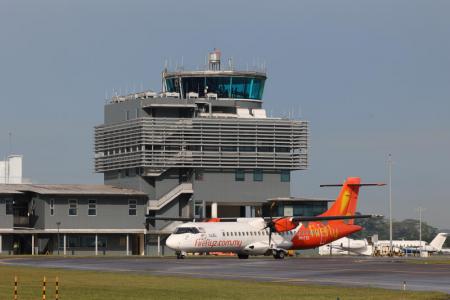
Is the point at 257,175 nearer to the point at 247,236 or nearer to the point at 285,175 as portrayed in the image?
the point at 285,175

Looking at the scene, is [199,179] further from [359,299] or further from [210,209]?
[359,299]

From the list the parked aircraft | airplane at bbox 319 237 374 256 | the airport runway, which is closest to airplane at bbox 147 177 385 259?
the airport runway

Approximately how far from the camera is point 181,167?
A: 124 metres

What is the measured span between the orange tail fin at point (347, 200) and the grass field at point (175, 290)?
4124 centimetres

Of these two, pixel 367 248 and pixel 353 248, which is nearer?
pixel 367 248

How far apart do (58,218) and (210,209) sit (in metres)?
17.3

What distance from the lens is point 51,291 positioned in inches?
1902

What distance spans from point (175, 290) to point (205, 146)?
75.6 meters

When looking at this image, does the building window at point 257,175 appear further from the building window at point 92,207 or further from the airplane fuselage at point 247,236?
the airplane fuselage at point 247,236

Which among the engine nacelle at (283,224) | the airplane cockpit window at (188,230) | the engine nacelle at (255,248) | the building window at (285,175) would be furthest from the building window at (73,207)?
the engine nacelle at (283,224)

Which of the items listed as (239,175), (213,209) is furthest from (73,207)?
(239,175)

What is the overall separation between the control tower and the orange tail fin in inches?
1090

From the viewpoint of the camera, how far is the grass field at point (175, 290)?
1767 inches

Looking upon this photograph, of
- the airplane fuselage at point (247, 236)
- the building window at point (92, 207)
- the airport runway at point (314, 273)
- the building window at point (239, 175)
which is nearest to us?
the airport runway at point (314, 273)
